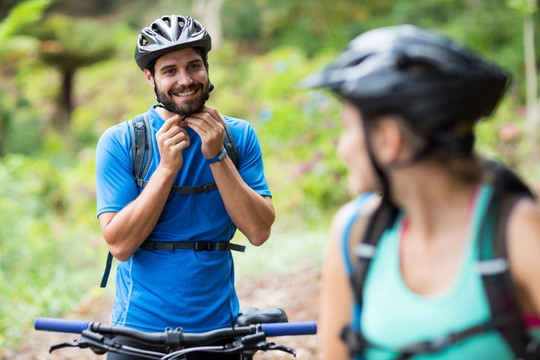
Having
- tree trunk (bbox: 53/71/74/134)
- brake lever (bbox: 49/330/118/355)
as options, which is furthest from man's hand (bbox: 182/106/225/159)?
tree trunk (bbox: 53/71/74/134)

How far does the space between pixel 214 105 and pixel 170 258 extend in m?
19.0

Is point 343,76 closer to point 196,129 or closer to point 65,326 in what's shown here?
point 196,129

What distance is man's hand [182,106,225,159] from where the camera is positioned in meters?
2.78

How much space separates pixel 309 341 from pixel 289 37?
19.7 metres

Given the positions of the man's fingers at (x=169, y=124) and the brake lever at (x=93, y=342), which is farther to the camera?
the man's fingers at (x=169, y=124)

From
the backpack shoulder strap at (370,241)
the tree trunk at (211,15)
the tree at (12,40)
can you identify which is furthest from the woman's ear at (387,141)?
the tree trunk at (211,15)

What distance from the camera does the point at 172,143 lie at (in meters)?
2.75

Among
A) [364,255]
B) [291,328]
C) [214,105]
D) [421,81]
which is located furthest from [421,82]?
[214,105]

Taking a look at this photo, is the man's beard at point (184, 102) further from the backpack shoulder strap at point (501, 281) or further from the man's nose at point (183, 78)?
the backpack shoulder strap at point (501, 281)

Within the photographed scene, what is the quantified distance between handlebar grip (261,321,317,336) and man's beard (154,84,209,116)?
0.91 m

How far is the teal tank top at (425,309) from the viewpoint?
1634 mm

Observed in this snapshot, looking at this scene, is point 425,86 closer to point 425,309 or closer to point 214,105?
point 425,309

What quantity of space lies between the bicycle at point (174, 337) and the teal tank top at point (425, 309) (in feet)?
2.80

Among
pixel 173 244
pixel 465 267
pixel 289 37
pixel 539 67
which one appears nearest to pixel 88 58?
pixel 289 37
